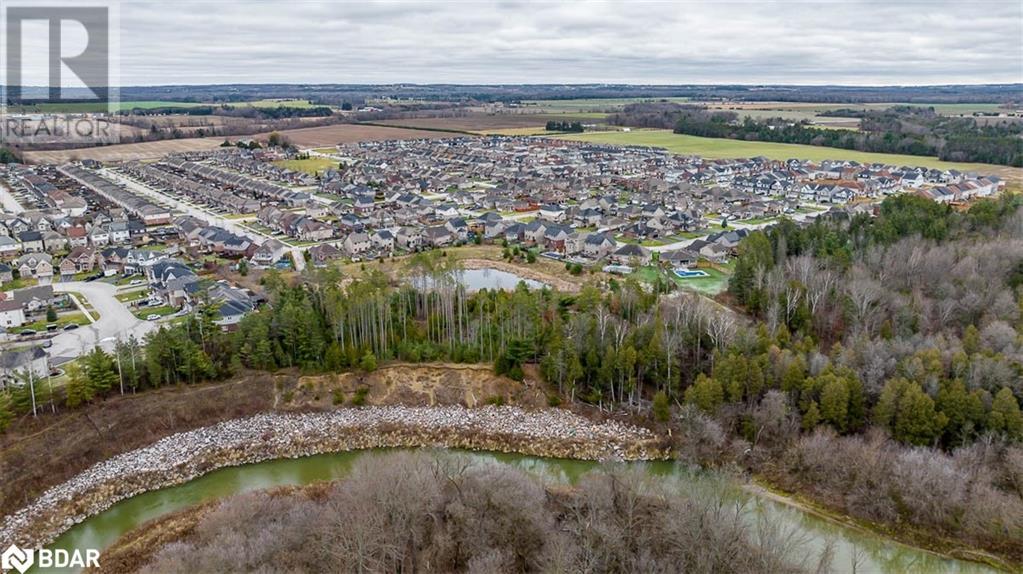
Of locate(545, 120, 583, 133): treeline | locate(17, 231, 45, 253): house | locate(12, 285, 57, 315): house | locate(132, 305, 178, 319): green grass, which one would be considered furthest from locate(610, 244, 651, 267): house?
locate(545, 120, 583, 133): treeline

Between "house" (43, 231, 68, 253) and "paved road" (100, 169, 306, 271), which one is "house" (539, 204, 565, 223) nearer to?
"paved road" (100, 169, 306, 271)

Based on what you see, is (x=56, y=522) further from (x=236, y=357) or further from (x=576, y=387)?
(x=576, y=387)

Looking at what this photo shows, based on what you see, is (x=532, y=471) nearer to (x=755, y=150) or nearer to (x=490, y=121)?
(x=755, y=150)

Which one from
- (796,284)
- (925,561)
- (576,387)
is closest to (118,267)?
(576,387)

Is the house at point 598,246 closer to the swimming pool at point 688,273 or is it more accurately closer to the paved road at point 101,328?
the swimming pool at point 688,273

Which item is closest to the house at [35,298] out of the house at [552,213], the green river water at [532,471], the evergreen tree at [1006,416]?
the green river water at [532,471]

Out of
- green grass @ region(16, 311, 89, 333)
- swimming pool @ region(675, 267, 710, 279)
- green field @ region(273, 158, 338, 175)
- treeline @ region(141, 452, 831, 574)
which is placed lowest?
treeline @ region(141, 452, 831, 574)
